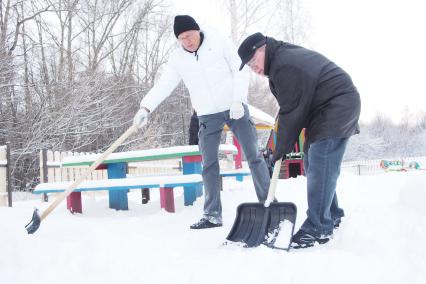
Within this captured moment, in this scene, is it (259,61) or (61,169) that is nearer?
(259,61)

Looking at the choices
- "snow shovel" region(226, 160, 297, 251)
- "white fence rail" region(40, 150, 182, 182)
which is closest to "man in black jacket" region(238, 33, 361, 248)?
"snow shovel" region(226, 160, 297, 251)

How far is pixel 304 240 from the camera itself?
8.29 feet

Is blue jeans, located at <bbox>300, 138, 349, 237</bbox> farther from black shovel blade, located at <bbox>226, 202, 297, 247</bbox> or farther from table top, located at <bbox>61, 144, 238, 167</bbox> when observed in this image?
table top, located at <bbox>61, 144, 238, 167</bbox>

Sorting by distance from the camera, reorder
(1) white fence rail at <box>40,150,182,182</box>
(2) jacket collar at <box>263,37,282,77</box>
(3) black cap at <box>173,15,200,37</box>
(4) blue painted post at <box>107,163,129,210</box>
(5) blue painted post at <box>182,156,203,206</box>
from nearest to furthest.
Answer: (2) jacket collar at <box>263,37,282,77</box>
(3) black cap at <box>173,15,200,37</box>
(5) blue painted post at <box>182,156,203,206</box>
(4) blue painted post at <box>107,163,129,210</box>
(1) white fence rail at <box>40,150,182,182</box>

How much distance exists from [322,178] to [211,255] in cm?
80

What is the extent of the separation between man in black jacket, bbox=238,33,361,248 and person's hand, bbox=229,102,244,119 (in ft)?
2.10

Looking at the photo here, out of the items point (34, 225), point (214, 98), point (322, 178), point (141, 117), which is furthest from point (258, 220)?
point (34, 225)

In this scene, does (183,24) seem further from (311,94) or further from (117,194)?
(117,194)

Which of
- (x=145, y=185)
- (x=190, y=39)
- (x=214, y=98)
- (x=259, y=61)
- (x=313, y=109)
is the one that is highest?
(x=190, y=39)

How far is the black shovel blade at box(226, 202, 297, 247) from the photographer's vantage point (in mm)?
2586

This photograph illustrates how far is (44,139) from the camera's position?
1112cm

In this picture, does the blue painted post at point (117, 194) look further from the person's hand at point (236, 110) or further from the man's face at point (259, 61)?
the man's face at point (259, 61)

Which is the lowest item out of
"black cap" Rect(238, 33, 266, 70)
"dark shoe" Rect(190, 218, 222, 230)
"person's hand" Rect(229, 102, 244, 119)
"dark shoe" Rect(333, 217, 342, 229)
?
"dark shoe" Rect(190, 218, 222, 230)

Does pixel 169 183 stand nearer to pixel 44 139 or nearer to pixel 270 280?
pixel 270 280
